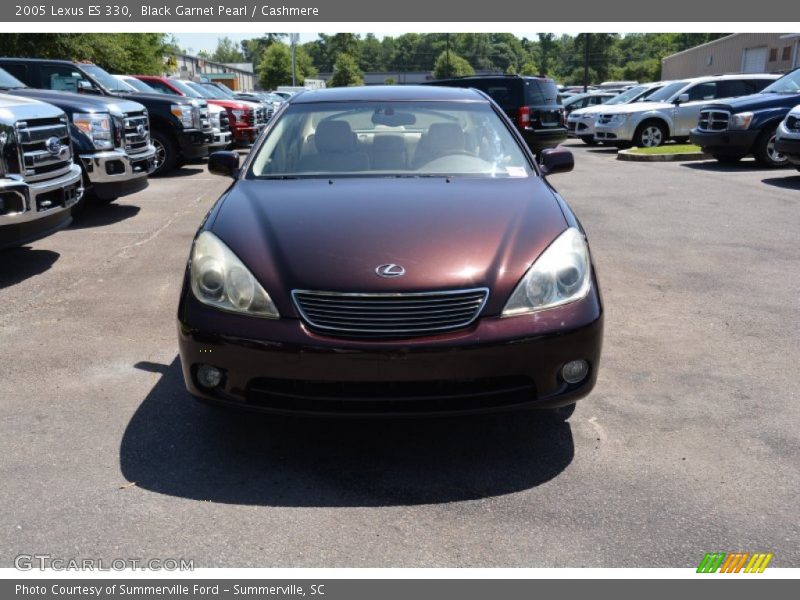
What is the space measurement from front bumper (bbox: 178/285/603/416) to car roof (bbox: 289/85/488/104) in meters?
2.20

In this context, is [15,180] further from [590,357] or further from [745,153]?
[745,153]

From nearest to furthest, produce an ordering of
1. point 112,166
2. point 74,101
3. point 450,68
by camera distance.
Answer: point 74,101, point 112,166, point 450,68

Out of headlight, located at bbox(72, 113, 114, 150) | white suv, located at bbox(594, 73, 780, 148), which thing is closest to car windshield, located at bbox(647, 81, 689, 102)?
white suv, located at bbox(594, 73, 780, 148)

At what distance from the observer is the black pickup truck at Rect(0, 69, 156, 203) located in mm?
8477

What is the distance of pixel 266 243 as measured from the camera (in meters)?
3.32

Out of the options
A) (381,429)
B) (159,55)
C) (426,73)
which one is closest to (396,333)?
(381,429)

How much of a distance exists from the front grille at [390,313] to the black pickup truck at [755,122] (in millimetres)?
11526

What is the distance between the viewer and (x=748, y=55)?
1617 inches

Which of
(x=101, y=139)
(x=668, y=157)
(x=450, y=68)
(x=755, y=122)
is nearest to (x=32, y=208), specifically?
(x=101, y=139)

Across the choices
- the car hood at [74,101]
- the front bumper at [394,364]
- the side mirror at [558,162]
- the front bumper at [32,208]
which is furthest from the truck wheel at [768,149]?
the front bumper at [394,364]

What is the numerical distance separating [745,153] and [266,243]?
12.3m

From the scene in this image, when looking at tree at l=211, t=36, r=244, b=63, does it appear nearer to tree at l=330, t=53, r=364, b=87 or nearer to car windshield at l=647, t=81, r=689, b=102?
tree at l=330, t=53, r=364, b=87

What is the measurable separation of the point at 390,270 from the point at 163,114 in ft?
36.2

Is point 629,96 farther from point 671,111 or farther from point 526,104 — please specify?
point 526,104
